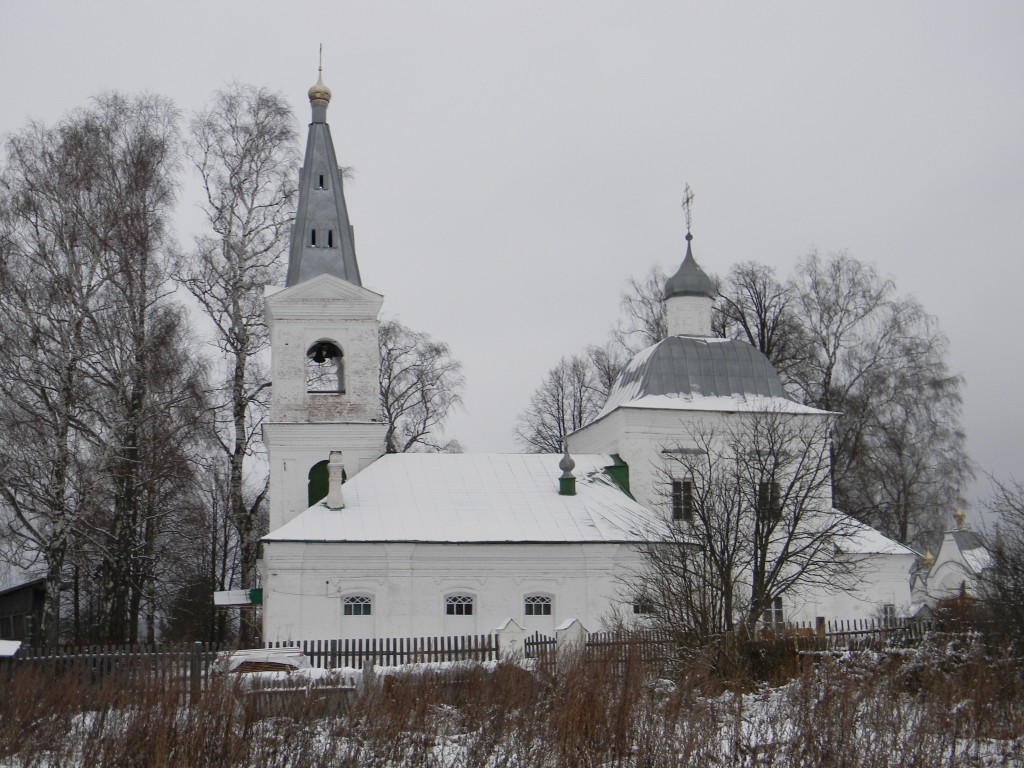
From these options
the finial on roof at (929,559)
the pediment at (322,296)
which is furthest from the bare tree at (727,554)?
the finial on roof at (929,559)

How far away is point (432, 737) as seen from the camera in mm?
9219

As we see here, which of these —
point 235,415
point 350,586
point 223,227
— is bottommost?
point 350,586

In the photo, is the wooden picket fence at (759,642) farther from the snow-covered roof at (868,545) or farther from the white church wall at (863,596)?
the snow-covered roof at (868,545)

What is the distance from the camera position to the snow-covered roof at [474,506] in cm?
2042

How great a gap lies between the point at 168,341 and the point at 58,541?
15.0ft

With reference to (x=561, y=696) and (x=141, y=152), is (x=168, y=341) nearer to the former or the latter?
(x=141, y=152)

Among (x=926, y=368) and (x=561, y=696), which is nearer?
(x=561, y=696)

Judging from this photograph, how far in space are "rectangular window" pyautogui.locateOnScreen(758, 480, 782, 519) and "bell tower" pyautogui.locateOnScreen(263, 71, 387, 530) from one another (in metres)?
8.09

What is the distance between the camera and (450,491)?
72.5ft

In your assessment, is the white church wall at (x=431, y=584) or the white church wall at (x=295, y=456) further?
the white church wall at (x=295, y=456)

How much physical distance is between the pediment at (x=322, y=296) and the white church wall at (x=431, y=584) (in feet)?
17.3

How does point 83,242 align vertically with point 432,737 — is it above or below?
above

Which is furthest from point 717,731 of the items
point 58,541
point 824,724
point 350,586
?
point 58,541

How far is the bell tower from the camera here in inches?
874
